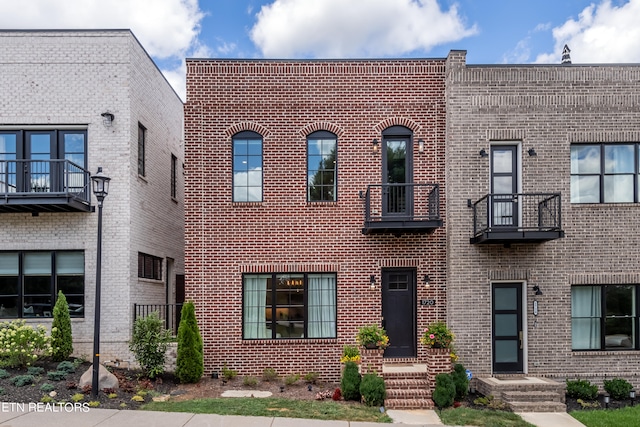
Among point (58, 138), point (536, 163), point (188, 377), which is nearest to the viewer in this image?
point (188, 377)

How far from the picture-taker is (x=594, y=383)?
11.4 metres

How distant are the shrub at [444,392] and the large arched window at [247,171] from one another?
19.1 ft

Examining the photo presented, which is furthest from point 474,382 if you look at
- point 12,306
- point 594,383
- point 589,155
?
point 12,306

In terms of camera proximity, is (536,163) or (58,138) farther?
(58,138)

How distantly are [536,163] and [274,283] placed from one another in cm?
693

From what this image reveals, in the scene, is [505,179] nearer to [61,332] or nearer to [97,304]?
[97,304]

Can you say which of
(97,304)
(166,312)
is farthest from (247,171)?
(166,312)

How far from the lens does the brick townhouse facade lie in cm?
1148

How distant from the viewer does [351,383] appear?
1002 cm

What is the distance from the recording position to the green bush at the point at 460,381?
34.0 ft

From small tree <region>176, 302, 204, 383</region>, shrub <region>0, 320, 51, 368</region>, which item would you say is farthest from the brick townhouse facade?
shrub <region>0, 320, 51, 368</region>

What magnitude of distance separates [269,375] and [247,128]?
5.94 meters

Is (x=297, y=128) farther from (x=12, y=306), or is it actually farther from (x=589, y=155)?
(x=12, y=306)

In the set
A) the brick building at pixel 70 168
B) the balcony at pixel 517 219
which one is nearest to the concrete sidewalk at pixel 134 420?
the brick building at pixel 70 168
